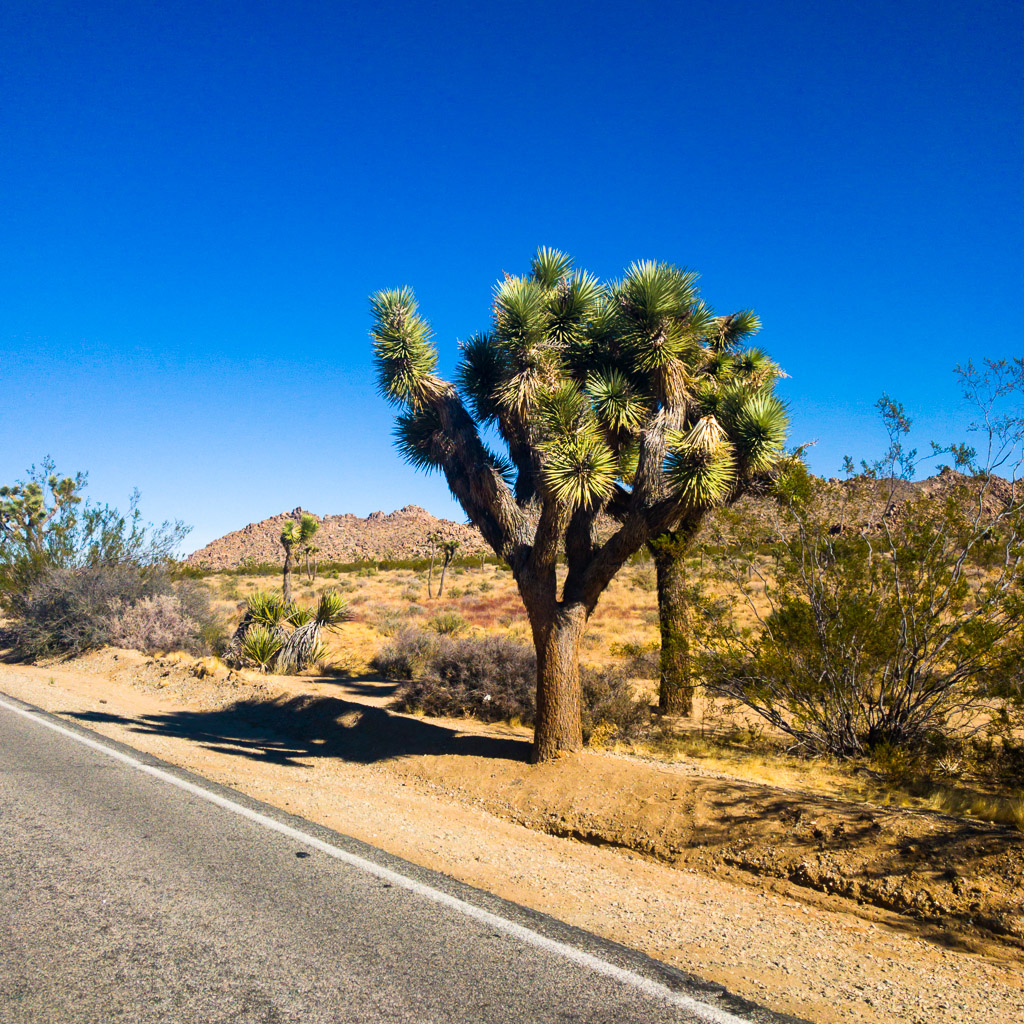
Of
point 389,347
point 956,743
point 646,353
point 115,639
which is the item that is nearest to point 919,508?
point 956,743

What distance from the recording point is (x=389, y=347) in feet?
30.6

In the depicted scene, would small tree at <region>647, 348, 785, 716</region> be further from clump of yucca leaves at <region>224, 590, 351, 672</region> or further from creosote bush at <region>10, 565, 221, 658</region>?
creosote bush at <region>10, 565, 221, 658</region>

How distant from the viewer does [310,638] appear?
57.6ft

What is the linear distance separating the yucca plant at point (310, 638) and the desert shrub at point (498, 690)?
204 inches

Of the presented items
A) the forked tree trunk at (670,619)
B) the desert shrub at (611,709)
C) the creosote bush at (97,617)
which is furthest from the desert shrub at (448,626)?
the forked tree trunk at (670,619)

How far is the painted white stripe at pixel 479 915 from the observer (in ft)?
11.4

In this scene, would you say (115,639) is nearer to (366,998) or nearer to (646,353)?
(646,353)

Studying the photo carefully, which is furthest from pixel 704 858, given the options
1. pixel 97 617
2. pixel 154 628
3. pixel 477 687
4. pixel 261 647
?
pixel 97 617

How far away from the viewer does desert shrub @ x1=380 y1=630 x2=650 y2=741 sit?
10.8 metres

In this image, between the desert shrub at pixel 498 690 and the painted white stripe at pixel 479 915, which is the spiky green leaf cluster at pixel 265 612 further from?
the painted white stripe at pixel 479 915

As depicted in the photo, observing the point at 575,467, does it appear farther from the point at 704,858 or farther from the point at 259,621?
the point at 259,621

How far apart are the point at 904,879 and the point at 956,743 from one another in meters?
4.13

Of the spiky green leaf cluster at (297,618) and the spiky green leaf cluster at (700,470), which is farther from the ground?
the spiky green leaf cluster at (700,470)

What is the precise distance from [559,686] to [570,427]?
3071mm
